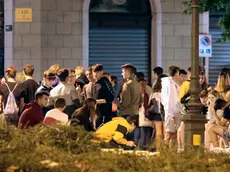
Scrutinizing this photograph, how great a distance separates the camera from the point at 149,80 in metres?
26.0

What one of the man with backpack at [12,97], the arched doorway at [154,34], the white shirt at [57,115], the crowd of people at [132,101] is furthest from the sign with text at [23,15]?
the white shirt at [57,115]

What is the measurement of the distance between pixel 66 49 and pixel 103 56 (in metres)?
1.53

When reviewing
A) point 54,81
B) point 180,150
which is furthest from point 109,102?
point 180,150

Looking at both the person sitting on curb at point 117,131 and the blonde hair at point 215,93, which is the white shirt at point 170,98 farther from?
the person sitting on curb at point 117,131

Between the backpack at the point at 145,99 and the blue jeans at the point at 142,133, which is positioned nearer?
the blue jeans at the point at 142,133

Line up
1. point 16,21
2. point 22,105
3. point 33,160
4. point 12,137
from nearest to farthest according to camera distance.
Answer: point 33,160 < point 12,137 < point 22,105 < point 16,21

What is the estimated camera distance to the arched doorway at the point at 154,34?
25.3m

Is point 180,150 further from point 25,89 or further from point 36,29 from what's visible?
point 36,29

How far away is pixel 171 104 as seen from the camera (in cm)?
1636

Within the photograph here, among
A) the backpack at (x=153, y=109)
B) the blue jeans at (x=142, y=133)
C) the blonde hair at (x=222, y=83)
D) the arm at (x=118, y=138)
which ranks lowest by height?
the blue jeans at (x=142, y=133)

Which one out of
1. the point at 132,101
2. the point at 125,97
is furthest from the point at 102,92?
the point at 132,101

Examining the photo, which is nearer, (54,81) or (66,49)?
(54,81)

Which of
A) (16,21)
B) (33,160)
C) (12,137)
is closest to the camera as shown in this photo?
(33,160)

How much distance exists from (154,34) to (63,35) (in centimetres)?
277
